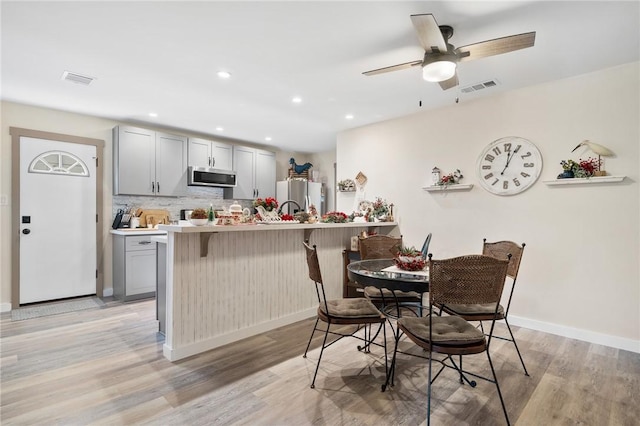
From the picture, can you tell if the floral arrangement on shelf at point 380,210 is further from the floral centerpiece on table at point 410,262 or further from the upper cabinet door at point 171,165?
the upper cabinet door at point 171,165

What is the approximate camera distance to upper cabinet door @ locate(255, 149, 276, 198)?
244 inches

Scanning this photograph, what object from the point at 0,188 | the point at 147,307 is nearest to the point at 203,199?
the point at 147,307

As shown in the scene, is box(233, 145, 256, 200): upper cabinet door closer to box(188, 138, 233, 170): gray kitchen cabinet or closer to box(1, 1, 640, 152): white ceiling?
box(188, 138, 233, 170): gray kitchen cabinet

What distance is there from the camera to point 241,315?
3.01m

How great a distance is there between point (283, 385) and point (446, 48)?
2.62 meters

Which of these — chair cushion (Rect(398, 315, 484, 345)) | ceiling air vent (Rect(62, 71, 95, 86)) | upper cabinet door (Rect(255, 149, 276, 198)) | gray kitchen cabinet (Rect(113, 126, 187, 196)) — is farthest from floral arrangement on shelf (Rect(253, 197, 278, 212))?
upper cabinet door (Rect(255, 149, 276, 198))

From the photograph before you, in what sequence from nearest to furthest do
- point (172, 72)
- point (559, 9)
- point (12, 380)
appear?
point (559, 9) < point (12, 380) < point (172, 72)

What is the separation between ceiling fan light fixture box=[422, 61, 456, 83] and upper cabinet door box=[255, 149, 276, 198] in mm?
4298

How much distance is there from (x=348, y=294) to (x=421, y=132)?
2.37 m

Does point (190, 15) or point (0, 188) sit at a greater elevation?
point (190, 15)

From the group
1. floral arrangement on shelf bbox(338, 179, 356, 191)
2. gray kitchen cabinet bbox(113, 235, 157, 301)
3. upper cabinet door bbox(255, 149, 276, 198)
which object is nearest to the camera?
gray kitchen cabinet bbox(113, 235, 157, 301)

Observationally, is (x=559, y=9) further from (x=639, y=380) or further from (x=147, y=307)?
(x=147, y=307)

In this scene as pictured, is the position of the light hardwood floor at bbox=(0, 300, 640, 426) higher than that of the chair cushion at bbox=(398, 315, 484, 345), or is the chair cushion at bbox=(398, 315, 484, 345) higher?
the chair cushion at bbox=(398, 315, 484, 345)

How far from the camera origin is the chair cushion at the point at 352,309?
7.14 ft
